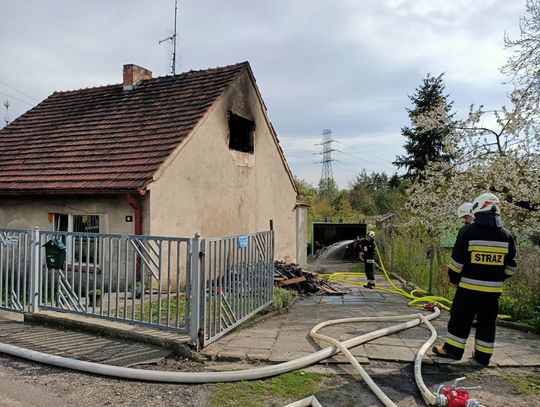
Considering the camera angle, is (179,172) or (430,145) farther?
(430,145)

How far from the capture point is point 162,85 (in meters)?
13.6

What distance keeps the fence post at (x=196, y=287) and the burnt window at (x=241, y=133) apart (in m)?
7.95

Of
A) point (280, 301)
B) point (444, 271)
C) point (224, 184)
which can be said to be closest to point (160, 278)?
point (280, 301)

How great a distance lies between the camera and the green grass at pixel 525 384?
13.9 ft

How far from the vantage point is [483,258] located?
497cm

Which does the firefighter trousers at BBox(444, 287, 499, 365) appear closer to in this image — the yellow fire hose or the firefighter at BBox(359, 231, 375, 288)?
the yellow fire hose

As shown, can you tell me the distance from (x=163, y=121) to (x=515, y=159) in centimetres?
943

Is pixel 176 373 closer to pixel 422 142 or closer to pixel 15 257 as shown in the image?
pixel 15 257

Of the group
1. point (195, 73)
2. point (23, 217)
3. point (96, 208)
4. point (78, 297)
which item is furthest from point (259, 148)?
point (78, 297)

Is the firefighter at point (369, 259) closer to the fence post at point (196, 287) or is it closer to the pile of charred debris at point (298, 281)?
the pile of charred debris at point (298, 281)

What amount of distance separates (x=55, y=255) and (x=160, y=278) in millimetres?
2088

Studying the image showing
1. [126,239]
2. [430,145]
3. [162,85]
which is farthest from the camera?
[430,145]

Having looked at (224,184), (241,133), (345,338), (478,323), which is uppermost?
(241,133)

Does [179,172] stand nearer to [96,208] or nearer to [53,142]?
[96,208]
